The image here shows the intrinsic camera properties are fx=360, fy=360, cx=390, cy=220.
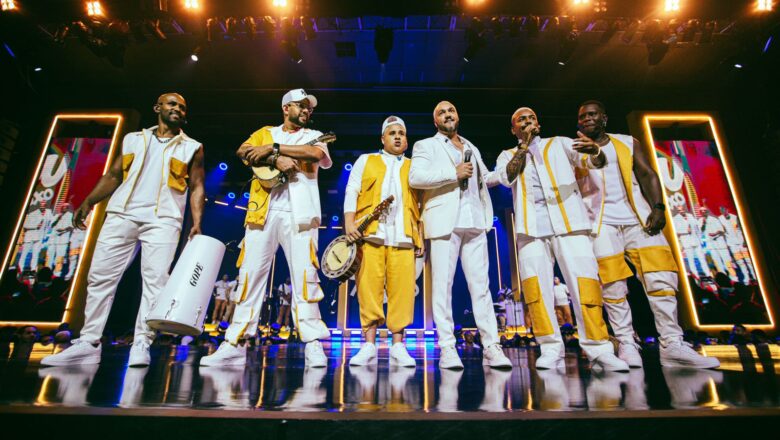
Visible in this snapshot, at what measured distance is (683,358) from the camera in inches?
107

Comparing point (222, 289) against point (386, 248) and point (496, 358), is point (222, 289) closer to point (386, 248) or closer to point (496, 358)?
point (386, 248)

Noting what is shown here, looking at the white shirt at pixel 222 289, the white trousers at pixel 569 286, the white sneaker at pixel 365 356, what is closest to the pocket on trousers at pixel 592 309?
the white trousers at pixel 569 286

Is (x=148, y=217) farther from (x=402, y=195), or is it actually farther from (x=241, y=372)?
(x=402, y=195)

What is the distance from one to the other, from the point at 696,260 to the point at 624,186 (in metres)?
6.51

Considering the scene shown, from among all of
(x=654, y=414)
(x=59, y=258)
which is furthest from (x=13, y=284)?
(x=654, y=414)

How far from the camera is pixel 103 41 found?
664 cm

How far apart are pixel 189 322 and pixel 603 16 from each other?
7.57 m

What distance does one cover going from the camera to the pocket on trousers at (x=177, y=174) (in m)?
3.09

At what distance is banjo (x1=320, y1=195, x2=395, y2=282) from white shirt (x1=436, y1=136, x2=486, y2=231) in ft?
1.96

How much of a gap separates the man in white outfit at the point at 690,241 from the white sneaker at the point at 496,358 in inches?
292

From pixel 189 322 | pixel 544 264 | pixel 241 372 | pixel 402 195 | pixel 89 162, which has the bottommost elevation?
pixel 241 372

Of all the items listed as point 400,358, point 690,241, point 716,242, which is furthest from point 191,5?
point 716,242

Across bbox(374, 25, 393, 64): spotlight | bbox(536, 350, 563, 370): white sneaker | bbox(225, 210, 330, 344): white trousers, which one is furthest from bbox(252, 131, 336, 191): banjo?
bbox(374, 25, 393, 64): spotlight

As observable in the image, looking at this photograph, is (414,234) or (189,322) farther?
(414,234)
